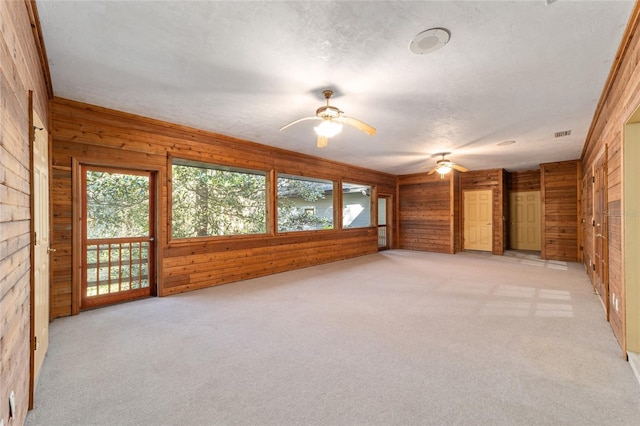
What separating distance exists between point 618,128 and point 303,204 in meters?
5.23

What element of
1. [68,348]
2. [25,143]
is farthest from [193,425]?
[25,143]

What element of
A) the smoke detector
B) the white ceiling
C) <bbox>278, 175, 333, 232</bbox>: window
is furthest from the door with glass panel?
the smoke detector

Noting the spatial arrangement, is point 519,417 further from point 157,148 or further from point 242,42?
point 157,148

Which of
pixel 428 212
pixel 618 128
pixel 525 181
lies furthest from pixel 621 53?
pixel 525 181

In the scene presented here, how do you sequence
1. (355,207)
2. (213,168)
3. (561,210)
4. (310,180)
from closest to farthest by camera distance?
(213,168) < (310,180) < (561,210) < (355,207)

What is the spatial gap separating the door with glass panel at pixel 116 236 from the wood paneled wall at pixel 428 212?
24.1 ft

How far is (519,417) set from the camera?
65.8 inches

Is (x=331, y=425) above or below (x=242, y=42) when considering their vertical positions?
below

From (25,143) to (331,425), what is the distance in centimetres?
250

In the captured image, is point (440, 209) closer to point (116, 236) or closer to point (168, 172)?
point (168, 172)

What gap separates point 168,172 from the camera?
4.19 meters

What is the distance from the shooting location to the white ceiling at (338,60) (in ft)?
6.07

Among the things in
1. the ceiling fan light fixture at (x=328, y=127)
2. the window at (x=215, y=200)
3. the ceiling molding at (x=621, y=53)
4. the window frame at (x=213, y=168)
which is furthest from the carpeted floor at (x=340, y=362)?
the ceiling molding at (x=621, y=53)

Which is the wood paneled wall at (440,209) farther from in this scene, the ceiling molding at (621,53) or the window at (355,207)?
the ceiling molding at (621,53)
